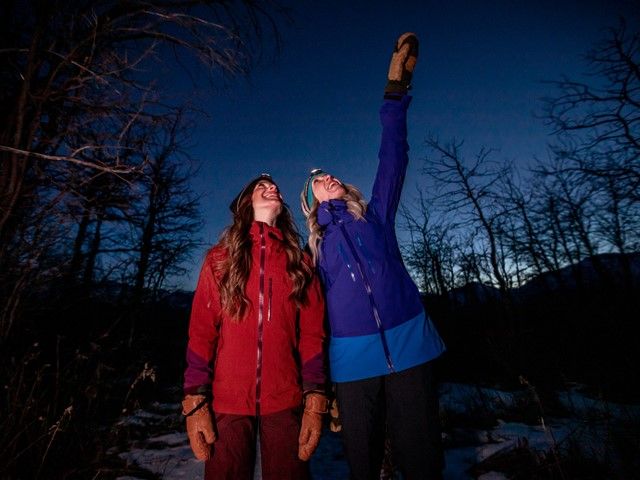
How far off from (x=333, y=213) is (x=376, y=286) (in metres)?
0.63

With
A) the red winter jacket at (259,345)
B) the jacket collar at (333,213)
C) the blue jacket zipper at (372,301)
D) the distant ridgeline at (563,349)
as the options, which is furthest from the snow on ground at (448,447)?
the jacket collar at (333,213)

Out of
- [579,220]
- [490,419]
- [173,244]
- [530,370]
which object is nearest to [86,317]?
[173,244]

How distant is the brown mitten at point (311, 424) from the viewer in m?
1.62

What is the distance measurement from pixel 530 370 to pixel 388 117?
7.70m

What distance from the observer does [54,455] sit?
9.16 feet

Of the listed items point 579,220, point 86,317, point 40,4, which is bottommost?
point 86,317

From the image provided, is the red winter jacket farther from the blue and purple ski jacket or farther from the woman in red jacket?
the blue and purple ski jacket

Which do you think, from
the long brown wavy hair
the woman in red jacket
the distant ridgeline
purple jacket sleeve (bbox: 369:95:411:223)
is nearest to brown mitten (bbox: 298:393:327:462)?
the woman in red jacket

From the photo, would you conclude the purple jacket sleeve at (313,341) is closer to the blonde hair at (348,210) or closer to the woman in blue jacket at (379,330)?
the woman in blue jacket at (379,330)

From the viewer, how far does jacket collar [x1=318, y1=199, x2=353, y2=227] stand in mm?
2104

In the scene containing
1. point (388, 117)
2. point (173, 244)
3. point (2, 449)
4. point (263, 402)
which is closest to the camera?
point (263, 402)

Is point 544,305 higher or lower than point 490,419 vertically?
higher

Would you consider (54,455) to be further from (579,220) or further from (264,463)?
(579,220)

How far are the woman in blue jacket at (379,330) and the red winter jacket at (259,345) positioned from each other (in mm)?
170
